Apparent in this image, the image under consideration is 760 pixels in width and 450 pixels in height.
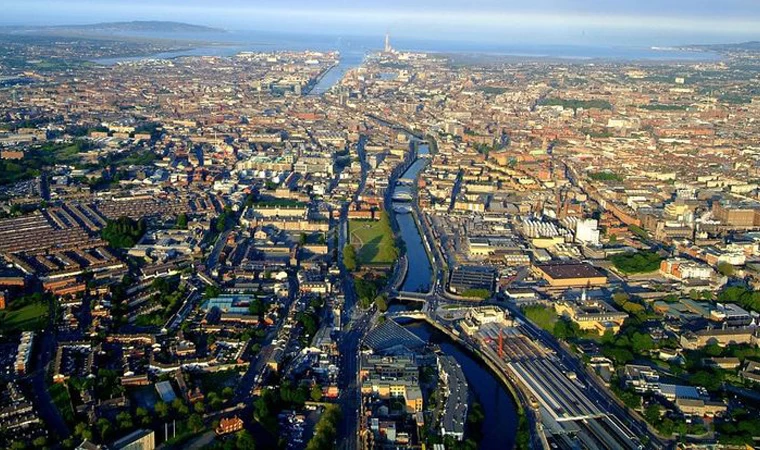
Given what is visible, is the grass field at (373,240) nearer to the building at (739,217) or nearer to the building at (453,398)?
the building at (453,398)

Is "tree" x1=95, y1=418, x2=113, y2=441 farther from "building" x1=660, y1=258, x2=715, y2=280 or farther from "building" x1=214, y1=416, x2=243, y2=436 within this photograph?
"building" x1=660, y1=258, x2=715, y2=280

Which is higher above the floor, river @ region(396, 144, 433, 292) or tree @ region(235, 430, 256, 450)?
tree @ region(235, 430, 256, 450)

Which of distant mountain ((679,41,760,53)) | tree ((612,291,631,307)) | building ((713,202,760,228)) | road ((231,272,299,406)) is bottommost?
road ((231,272,299,406))

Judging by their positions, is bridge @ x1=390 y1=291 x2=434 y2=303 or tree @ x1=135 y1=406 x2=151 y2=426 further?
bridge @ x1=390 y1=291 x2=434 y2=303

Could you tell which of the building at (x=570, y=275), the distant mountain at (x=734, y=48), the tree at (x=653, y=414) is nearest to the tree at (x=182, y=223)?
the building at (x=570, y=275)

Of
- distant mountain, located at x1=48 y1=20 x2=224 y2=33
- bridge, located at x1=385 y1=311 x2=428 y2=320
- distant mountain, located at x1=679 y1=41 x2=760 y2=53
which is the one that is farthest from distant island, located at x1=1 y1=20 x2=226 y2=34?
bridge, located at x1=385 y1=311 x2=428 y2=320

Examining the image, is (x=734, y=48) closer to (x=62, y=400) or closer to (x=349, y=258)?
(x=349, y=258)

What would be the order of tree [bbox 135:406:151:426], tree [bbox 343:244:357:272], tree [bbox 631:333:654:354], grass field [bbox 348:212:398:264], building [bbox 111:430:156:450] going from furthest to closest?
grass field [bbox 348:212:398:264] < tree [bbox 343:244:357:272] < tree [bbox 631:333:654:354] < tree [bbox 135:406:151:426] < building [bbox 111:430:156:450]
